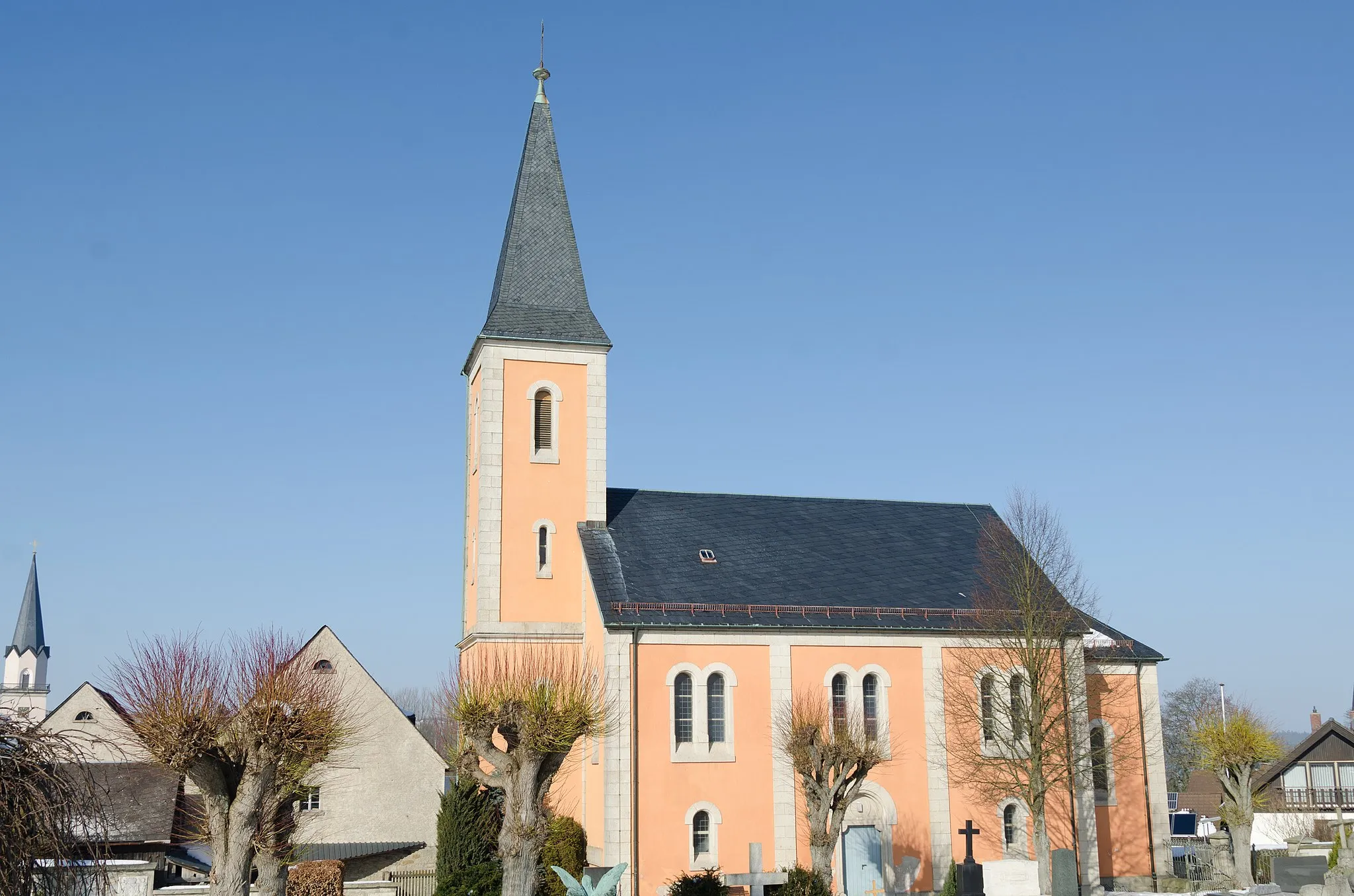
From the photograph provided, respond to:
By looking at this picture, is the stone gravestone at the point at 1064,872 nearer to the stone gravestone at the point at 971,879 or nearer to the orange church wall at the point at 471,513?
the stone gravestone at the point at 971,879

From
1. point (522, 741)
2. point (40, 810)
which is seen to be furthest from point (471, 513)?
point (40, 810)

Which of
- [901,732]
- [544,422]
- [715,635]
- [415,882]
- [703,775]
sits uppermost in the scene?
[544,422]

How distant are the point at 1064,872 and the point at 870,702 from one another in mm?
8678

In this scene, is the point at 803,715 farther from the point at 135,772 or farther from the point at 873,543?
the point at 135,772

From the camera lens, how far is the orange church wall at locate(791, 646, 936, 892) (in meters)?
34.3

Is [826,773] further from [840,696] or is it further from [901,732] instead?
[901,732]

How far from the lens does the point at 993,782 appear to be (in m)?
34.5

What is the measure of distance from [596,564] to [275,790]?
12.7 metres

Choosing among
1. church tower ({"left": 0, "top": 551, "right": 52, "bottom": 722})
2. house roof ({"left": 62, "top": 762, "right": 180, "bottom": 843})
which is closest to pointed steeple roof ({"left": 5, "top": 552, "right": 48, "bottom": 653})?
church tower ({"left": 0, "top": 551, "right": 52, "bottom": 722})

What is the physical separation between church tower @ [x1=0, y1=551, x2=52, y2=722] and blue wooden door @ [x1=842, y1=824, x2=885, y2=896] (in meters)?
88.2

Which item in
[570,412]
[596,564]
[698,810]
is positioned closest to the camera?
[698,810]

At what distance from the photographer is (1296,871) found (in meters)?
30.0

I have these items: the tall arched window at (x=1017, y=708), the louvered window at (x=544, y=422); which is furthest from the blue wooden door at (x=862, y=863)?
the louvered window at (x=544, y=422)

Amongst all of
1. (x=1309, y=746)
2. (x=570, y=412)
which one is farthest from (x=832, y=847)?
(x=1309, y=746)
